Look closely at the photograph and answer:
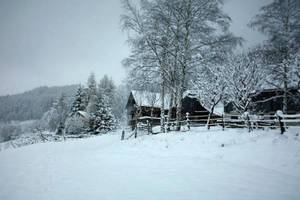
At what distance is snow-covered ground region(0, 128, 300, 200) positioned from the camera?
605 cm

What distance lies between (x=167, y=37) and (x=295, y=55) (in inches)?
384

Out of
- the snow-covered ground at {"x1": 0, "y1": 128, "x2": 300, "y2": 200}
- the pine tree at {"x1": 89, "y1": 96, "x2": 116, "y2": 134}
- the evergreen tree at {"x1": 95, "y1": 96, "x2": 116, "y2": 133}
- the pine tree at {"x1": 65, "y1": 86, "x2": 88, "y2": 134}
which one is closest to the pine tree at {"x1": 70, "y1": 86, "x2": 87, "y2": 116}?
the pine tree at {"x1": 65, "y1": 86, "x2": 88, "y2": 134}

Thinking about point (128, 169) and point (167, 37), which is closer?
point (128, 169)

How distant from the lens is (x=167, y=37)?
52.4 ft

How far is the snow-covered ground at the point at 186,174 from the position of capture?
605 centimetres

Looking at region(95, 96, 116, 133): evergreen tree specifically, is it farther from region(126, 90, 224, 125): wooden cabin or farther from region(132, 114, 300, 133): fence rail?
region(132, 114, 300, 133): fence rail

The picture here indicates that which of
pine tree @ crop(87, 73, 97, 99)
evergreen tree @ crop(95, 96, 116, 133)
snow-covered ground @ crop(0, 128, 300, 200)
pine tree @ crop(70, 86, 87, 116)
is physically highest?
pine tree @ crop(87, 73, 97, 99)

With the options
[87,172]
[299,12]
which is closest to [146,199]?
[87,172]

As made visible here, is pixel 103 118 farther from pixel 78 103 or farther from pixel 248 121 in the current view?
pixel 248 121

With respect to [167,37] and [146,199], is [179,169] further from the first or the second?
[167,37]

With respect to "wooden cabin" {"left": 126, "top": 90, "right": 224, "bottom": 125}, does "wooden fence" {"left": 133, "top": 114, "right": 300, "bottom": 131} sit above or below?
below

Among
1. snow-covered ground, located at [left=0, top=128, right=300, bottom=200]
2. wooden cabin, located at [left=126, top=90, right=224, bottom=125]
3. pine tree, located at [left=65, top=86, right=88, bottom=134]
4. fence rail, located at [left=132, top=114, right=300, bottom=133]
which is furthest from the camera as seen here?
pine tree, located at [left=65, top=86, right=88, bottom=134]

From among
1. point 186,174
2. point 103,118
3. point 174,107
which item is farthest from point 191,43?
point 103,118

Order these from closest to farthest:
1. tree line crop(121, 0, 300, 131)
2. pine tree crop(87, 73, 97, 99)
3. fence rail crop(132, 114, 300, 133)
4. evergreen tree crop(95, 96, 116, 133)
→ fence rail crop(132, 114, 300, 133) < tree line crop(121, 0, 300, 131) < evergreen tree crop(95, 96, 116, 133) < pine tree crop(87, 73, 97, 99)
